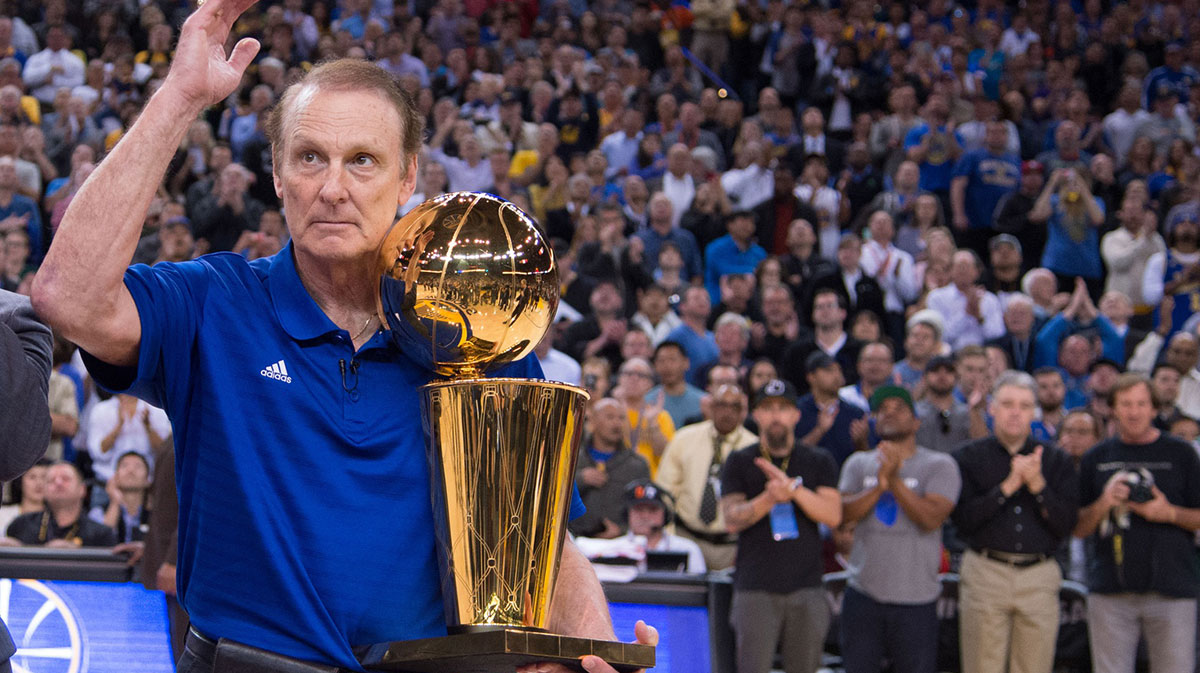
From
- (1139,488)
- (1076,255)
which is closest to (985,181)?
(1076,255)

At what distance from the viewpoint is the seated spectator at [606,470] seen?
8.45m

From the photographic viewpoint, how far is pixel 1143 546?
8.13m

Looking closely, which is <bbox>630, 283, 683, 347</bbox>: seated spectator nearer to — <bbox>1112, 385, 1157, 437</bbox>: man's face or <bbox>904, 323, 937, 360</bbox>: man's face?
<bbox>904, 323, 937, 360</bbox>: man's face

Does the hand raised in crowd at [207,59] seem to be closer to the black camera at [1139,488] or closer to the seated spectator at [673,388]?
the black camera at [1139,488]

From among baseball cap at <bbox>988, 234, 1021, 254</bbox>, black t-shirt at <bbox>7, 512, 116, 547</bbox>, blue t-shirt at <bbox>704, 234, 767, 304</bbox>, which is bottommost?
black t-shirt at <bbox>7, 512, 116, 547</bbox>

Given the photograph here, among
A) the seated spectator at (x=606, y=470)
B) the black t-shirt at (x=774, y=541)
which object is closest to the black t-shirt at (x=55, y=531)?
the seated spectator at (x=606, y=470)

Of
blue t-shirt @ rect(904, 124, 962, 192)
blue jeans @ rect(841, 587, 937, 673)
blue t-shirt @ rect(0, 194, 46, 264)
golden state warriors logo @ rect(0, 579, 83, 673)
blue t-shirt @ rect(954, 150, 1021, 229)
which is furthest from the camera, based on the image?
blue t-shirt @ rect(904, 124, 962, 192)

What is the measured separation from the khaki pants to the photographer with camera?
0.32 meters

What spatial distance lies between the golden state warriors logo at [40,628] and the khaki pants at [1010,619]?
5.07 metres

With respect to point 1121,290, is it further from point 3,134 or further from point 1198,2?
point 3,134

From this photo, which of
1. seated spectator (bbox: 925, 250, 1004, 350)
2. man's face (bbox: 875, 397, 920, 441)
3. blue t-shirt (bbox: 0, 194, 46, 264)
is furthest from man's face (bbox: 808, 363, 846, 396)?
blue t-shirt (bbox: 0, 194, 46, 264)

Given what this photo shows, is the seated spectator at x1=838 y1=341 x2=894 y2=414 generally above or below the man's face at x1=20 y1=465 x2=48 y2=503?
above

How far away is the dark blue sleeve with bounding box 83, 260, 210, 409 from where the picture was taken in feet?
6.84

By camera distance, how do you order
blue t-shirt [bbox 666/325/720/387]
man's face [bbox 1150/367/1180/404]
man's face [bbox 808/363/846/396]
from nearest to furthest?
man's face [bbox 808/363/846/396]
man's face [bbox 1150/367/1180/404]
blue t-shirt [bbox 666/325/720/387]
